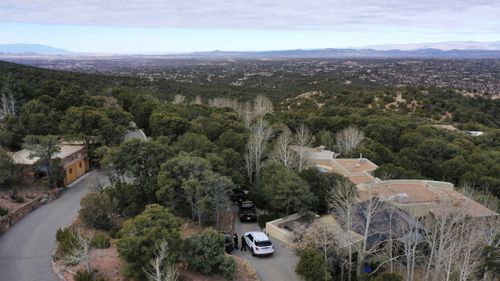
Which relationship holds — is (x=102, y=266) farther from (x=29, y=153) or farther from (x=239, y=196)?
(x=29, y=153)

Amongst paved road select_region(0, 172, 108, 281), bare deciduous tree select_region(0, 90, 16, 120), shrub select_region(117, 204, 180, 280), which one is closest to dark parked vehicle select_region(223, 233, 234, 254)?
shrub select_region(117, 204, 180, 280)

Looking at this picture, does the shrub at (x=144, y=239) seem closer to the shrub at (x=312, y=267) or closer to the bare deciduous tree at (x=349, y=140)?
the shrub at (x=312, y=267)

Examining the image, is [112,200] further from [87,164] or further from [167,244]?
[87,164]

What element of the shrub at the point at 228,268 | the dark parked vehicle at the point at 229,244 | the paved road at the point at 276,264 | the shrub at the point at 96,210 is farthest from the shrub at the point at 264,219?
the shrub at the point at 96,210

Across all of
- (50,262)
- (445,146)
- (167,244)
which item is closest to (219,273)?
(167,244)

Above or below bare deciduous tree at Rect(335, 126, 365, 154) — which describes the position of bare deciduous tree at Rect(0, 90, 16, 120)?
above

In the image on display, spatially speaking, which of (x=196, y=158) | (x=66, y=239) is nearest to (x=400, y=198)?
(x=196, y=158)

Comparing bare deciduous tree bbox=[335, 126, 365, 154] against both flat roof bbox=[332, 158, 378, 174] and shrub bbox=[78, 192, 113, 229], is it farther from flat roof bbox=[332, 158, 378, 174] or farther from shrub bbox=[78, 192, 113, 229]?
shrub bbox=[78, 192, 113, 229]
